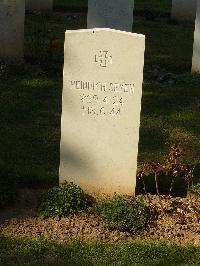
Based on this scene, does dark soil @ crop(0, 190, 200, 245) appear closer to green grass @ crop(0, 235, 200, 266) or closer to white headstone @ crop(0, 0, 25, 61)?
green grass @ crop(0, 235, 200, 266)

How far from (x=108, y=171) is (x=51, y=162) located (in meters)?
1.12

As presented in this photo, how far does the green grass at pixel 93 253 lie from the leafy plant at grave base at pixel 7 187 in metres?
0.42

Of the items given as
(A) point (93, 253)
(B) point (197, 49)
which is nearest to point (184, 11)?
(B) point (197, 49)

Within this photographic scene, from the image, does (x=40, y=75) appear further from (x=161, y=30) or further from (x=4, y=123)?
(x=161, y=30)

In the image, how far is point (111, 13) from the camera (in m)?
9.95

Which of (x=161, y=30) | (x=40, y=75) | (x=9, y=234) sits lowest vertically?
(x=9, y=234)

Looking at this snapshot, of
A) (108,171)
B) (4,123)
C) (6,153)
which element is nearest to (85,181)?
(108,171)

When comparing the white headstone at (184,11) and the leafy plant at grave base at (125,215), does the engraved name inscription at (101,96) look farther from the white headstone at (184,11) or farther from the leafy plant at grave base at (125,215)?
the white headstone at (184,11)

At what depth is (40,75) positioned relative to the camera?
32.1ft

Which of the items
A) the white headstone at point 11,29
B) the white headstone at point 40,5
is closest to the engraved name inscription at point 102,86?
the white headstone at point 11,29

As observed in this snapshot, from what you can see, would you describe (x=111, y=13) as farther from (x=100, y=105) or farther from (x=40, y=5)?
(x=40, y=5)

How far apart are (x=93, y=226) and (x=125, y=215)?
28 cm

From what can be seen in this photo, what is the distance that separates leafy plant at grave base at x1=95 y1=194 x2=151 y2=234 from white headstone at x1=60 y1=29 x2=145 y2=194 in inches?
14.5

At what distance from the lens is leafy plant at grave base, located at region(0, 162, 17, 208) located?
566cm
